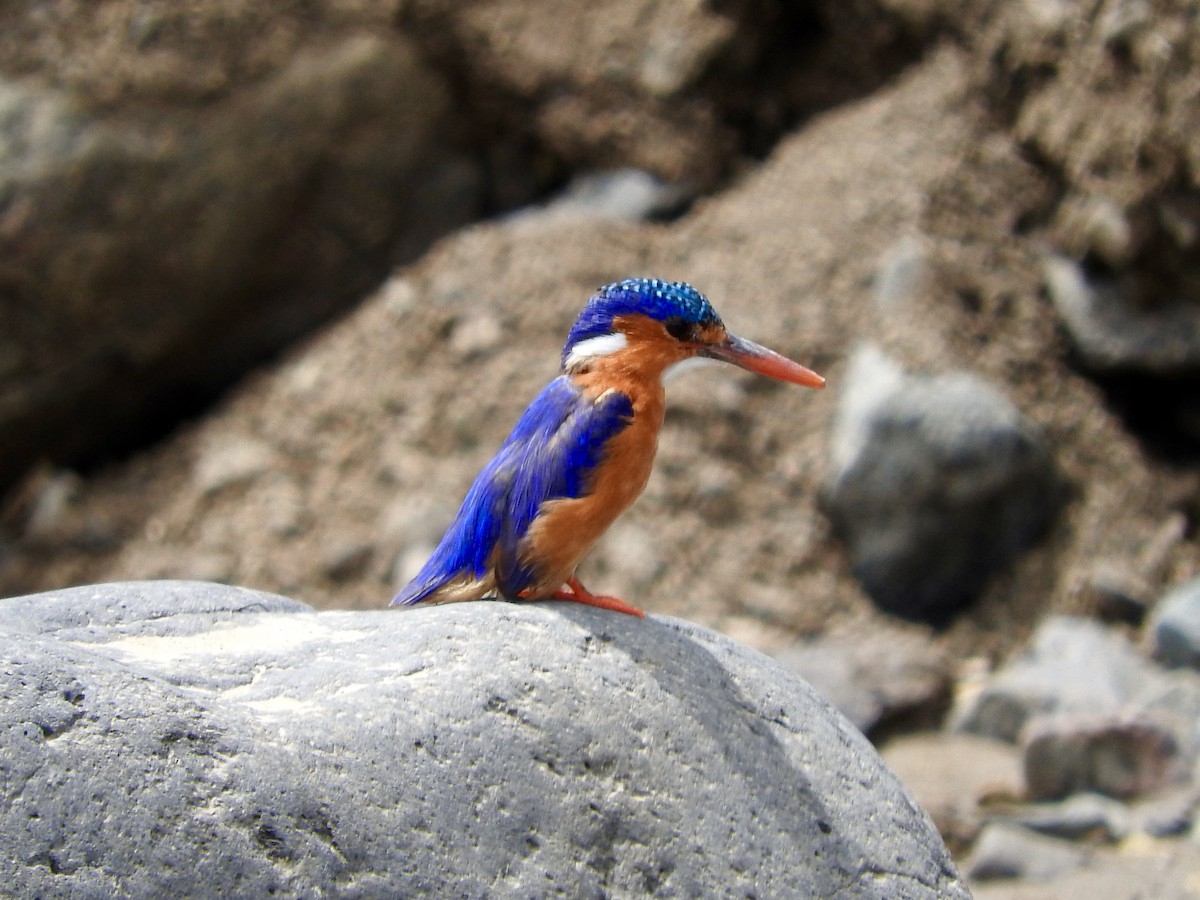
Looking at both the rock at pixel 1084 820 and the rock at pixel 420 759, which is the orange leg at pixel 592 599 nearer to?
the rock at pixel 420 759

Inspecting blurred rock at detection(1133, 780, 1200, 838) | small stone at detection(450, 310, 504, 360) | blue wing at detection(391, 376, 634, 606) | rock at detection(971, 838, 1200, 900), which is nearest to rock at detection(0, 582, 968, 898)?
blue wing at detection(391, 376, 634, 606)

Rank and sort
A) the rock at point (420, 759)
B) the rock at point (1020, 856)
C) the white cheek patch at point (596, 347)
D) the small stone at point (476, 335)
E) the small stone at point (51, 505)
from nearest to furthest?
the rock at point (420, 759), the white cheek patch at point (596, 347), the rock at point (1020, 856), the small stone at point (476, 335), the small stone at point (51, 505)

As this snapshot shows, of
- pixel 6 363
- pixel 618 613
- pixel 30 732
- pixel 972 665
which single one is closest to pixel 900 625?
pixel 972 665

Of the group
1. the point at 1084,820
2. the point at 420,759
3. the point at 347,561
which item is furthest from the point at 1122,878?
the point at 347,561

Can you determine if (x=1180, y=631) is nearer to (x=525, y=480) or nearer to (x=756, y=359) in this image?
(x=756, y=359)

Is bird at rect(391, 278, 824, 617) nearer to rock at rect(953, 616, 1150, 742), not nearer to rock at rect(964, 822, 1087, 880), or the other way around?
rock at rect(964, 822, 1087, 880)

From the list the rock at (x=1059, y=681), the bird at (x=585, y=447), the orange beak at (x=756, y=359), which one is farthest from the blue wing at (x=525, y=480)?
the rock at (x=1059, y=681)
